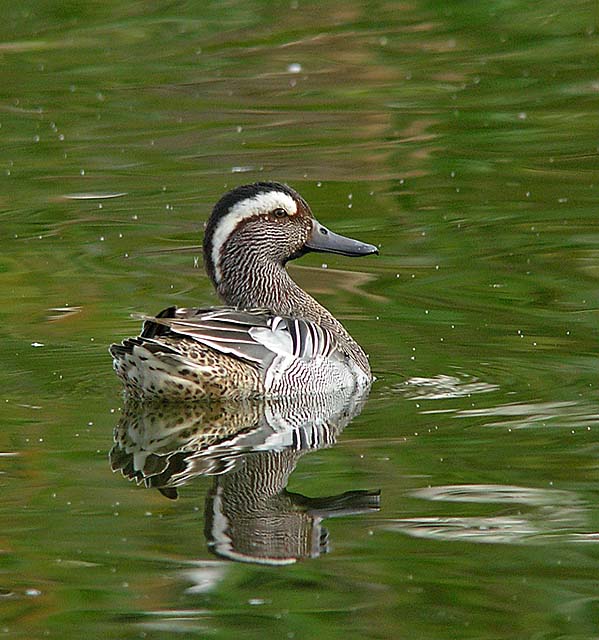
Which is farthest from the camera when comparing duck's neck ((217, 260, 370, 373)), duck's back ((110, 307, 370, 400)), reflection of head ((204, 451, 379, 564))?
duck's neck ((217, 260, 370, 373))

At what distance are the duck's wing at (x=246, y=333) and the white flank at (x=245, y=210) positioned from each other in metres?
0.53

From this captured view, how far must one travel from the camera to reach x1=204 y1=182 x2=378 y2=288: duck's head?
932cm

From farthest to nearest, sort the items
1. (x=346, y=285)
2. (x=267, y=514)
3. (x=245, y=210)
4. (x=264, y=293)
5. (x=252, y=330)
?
(x=346, y=285) → (x=264, y=293) → (x=245, y=210) → (x=252, y=330) → (x=267, y=514)

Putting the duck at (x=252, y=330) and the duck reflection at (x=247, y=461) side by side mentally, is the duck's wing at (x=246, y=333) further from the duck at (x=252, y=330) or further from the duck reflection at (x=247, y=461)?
the duck reflection at (x=247, y=461)

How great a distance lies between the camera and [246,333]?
28.4 feet

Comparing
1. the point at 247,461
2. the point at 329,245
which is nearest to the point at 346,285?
the point at 329,245

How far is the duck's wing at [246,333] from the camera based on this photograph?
332 inches

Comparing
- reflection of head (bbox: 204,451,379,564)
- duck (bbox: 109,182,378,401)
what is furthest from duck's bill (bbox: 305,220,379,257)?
reflection of head (bbox: 204,451,379,564)

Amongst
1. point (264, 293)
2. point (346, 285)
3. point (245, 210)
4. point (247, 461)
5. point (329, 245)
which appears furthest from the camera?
point (346, 285)

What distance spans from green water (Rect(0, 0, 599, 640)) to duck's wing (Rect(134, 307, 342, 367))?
0.46 metres

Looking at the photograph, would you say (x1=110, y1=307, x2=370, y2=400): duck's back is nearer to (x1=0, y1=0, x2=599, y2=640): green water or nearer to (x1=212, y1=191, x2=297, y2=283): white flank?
(x1=0, y1=0, x2=599, y2=640): green water

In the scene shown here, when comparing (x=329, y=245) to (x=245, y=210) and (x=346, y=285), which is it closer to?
(x=245, y=210)

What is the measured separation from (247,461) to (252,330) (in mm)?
1318

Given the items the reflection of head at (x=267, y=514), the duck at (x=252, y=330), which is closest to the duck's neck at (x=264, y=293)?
the duck at (x=252, y=330)
